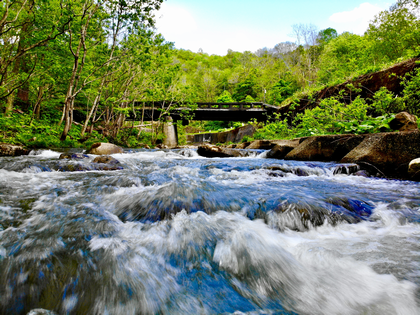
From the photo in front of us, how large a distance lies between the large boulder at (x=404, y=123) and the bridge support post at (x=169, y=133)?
15074 millimetres

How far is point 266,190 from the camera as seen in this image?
10.8ft

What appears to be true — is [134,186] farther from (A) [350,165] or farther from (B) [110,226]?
(A) [350,165]

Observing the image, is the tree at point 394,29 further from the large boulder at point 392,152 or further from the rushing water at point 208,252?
the rushing water at point 208,252

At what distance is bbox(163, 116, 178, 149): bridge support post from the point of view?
18281 millimetres

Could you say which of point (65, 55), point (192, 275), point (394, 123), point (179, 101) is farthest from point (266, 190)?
point (179, 101)

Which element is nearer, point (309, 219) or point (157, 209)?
point (309, 219)

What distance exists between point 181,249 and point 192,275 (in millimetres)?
320

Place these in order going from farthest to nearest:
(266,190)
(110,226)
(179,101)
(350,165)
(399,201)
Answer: (179,101)
(350,165)
(266,190)
(399,201)
(110,226)

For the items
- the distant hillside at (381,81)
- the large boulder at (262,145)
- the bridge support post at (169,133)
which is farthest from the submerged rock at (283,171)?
the bridge support post at (169,133)

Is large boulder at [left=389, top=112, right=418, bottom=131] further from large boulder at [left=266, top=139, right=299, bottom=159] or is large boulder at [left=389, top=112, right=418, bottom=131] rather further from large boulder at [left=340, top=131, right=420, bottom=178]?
large boulder at [left=266, top=139, right=299, bottom=159]

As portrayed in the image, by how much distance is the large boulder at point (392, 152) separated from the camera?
159 inches

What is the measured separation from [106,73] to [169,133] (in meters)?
7.92

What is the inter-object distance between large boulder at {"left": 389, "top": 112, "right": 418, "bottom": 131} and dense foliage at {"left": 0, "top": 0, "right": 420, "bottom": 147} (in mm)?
191

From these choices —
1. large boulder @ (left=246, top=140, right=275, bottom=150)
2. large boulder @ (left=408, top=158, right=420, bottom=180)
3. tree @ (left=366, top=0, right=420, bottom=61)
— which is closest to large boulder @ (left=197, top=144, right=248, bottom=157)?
large boulder @ (left=246, top=140, right=275, bottom=150)
